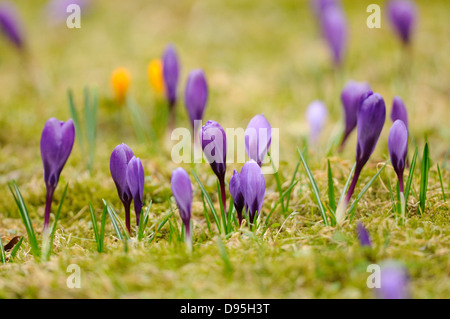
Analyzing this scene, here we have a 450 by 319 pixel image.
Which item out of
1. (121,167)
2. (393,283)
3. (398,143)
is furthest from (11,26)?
(393,283)

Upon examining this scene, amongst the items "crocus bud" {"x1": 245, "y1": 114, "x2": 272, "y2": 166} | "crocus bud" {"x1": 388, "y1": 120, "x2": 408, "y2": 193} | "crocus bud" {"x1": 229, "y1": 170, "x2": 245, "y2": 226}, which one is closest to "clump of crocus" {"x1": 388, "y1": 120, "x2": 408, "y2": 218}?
"crocus bud" {"x1": 388, "y1": 120, "x2": 408, "y2": 193}

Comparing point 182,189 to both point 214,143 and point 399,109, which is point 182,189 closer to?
point 214,143

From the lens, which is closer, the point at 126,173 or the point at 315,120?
the point at 126,173

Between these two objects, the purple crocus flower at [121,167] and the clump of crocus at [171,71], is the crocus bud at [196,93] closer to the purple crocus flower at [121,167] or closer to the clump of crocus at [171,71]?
the clump of crocus at [171,71]

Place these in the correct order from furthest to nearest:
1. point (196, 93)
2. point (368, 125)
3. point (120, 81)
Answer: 1. point (120, 81)
2. point (196, 93)
3. point (368, 125)
